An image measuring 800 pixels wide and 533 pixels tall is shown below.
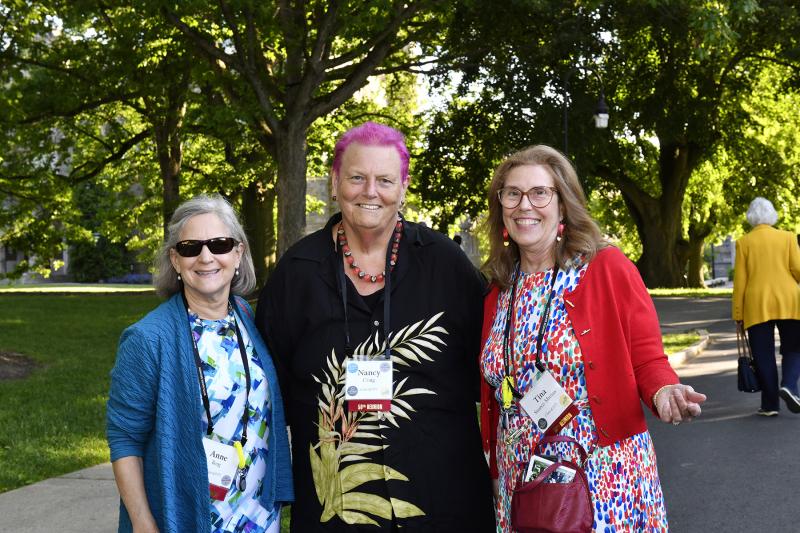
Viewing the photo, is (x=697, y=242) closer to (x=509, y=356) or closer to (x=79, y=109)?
(x=79, y=109)

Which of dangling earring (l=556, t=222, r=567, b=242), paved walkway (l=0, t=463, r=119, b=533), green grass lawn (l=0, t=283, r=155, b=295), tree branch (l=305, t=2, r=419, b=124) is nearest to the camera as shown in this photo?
dangling earring (l=556, t=222, r=567, b=242)

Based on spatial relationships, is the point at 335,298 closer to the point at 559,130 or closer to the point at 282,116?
the point at 282,116

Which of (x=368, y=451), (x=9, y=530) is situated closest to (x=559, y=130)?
(x=9, y=530)

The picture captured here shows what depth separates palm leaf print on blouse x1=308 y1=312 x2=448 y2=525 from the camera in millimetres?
3264

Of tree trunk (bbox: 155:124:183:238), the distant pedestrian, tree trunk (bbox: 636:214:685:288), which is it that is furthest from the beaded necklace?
tree trunk (bbox: 636:214:685:288)

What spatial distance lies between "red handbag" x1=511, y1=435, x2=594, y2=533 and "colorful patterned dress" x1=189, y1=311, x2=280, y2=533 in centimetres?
86

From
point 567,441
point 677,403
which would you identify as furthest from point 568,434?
point 677,403

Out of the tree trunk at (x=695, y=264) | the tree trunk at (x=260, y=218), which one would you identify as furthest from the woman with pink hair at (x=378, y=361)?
the tree trunk at (x=695, y=264)

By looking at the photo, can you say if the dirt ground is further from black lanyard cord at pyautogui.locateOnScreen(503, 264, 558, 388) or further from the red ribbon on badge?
black lanyard cord at pyautogui.locateOnScreen(503, 264, 558, 388)

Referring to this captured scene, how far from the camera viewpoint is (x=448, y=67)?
19.9 meters

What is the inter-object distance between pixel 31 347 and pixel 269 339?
15195mm

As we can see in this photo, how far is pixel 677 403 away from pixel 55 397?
383 inches

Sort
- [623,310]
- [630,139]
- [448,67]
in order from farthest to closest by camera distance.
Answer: [630,139] → [448,67] → [623,310]

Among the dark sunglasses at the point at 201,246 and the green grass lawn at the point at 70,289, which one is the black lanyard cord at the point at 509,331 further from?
the green grass lawn at the point at 70,289
